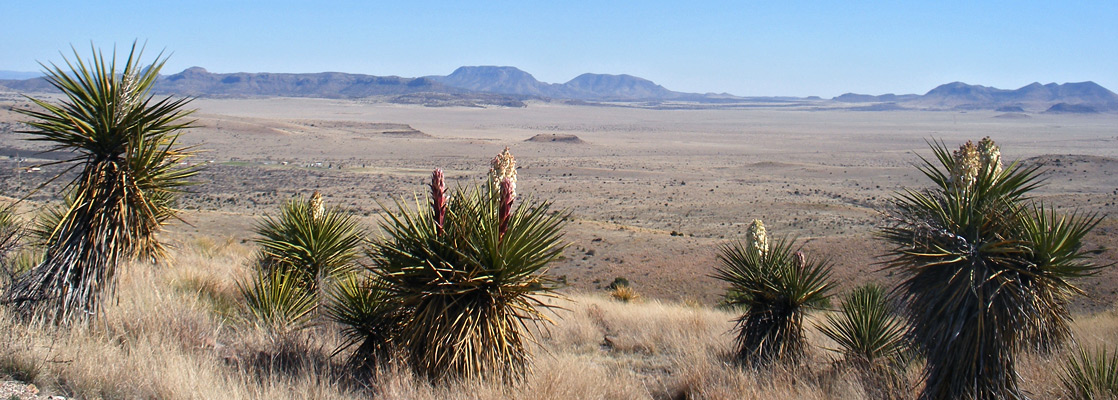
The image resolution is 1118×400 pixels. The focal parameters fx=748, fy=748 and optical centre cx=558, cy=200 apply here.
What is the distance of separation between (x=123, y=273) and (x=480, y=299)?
639 cm

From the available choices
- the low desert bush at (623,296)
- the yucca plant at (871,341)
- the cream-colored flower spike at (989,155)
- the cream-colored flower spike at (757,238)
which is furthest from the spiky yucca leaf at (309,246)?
the low desert bush at (623,296)

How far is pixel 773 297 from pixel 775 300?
0.05m

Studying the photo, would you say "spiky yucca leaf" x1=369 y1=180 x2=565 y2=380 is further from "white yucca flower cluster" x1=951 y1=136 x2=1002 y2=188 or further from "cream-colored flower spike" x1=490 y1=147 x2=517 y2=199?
"white yucca flower cluster" x1=951 y1=136 x2=1002 y2=188

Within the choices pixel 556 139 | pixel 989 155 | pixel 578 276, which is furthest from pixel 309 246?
pixel 556 139

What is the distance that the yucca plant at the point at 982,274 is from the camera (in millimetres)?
5289

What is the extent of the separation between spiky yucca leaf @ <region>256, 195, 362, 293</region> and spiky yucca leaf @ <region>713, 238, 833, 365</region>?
4449 millimetres

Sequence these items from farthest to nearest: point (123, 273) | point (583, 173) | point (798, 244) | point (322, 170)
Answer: point (583, 173) → point (322, 170) → point (798, 244) → point (123, 273)

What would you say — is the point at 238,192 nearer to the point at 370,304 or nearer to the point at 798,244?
the point at 798,244

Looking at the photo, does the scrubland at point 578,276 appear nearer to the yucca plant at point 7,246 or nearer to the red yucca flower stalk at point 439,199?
the red yucca flower stalk at point 439,199

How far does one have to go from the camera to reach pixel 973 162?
564 centimetres

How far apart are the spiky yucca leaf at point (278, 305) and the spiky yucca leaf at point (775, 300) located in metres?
4.73

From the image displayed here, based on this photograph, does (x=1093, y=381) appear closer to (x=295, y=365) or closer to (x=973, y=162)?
(x=973, y=162)

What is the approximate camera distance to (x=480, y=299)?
5766mm

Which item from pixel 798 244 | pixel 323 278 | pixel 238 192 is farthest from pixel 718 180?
pixel 323 278
